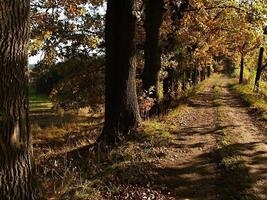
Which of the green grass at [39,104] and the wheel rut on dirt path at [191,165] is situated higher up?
the wheel rut on dirt path at [191,165]

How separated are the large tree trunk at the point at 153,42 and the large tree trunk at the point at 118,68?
533cm

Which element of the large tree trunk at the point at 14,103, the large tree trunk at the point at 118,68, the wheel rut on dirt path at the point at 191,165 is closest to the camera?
the large tree trunk at the point at 14,103

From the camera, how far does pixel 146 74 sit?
1650 centimetres

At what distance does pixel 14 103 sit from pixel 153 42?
461 inches

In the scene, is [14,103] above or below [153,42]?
below

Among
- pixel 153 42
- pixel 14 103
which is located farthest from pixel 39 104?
A: pixel 14 103

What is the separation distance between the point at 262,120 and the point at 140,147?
7.62 meters

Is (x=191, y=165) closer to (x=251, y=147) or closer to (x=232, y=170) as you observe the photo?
(x=232, y=170)

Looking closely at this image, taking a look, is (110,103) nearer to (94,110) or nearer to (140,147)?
(140,147)

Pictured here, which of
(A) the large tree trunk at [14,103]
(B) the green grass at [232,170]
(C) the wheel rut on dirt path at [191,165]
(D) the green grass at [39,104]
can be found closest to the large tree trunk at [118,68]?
(C) the wheel rut on dirt path at [191,165]

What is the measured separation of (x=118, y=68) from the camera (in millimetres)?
10906

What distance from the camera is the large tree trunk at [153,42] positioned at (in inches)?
643

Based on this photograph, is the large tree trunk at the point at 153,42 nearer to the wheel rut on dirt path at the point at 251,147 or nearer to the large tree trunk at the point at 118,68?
the wheel rut on dirt path at the point at 251,147

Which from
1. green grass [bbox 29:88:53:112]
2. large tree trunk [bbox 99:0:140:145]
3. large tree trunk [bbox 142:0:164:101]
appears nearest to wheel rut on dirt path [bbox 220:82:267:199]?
large tree trunk [bbox 99:0:140:145]
